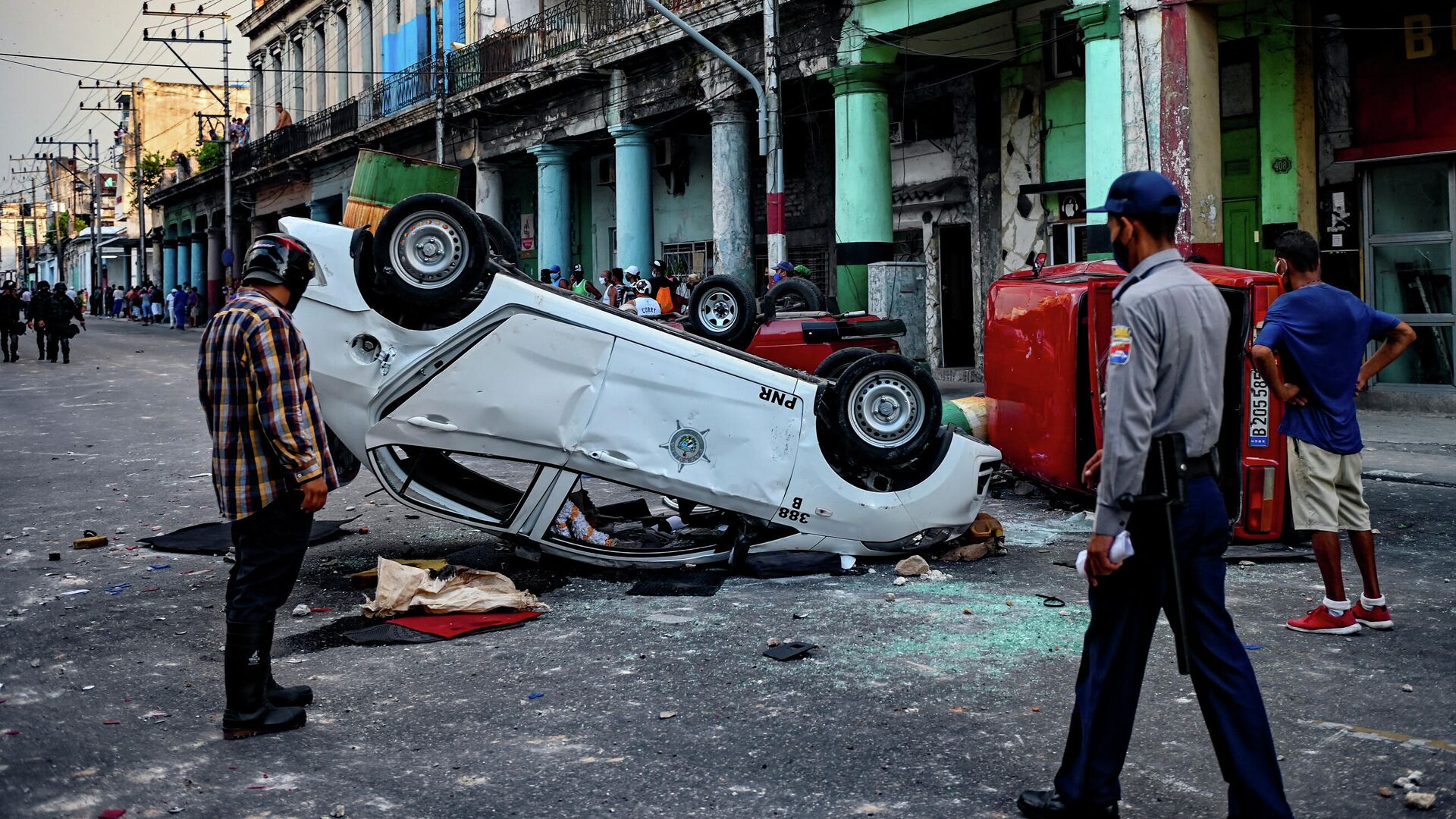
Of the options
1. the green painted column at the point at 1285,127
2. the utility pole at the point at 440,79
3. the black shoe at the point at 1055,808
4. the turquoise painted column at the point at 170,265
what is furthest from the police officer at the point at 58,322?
the turquoise painted column at the point at 170,265

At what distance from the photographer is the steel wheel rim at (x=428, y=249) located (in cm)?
638

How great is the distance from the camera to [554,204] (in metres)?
27.6

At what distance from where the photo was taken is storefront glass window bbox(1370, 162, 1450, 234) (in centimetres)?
1458

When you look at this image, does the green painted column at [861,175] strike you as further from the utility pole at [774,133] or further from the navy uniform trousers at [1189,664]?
the navy uniform trousers at [1189,664]

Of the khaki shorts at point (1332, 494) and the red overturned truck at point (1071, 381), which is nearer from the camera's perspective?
the khaki shorts at point (1332, 494)

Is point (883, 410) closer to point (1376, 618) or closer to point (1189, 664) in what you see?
point (1376, 618)

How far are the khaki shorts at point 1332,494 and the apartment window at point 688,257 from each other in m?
21.5

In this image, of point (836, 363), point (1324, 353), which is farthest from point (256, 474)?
point (1324, 353)

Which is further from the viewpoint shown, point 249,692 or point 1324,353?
point 1324,353

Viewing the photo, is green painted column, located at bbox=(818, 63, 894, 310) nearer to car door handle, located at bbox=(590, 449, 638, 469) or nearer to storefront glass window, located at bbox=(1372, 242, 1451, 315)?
storefront glass window, located at bbox=(1372, 242, 1451, 315)

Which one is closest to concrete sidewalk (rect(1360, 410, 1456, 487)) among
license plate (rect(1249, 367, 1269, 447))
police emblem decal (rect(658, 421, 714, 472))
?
license plate (rect(1249, 367, 1269, 447))

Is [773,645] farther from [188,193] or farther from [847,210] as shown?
[188,193]

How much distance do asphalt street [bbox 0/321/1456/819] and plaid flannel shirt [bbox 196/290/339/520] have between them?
914mm

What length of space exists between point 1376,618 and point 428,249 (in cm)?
486
